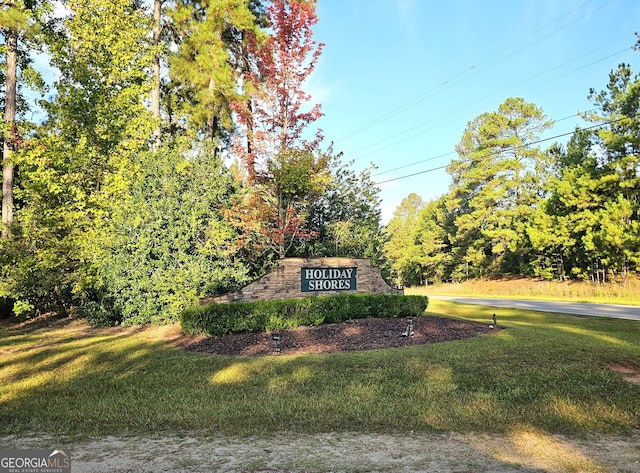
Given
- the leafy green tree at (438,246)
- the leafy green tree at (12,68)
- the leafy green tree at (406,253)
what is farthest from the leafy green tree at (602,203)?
the leafy green tree at (12,68)

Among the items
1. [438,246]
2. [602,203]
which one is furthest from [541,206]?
[438,246]

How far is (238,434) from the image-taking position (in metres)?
3.75

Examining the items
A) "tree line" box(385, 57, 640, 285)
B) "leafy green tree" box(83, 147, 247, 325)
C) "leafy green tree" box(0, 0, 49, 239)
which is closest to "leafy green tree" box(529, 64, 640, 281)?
"tree line" box(385, 57, 640, 285)

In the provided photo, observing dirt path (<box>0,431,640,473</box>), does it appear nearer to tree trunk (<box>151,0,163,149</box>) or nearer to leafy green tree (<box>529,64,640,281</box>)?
tree trunk (<box>151,0,163,149</box>)

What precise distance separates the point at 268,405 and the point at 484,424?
224cm

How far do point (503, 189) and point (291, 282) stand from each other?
26477mm

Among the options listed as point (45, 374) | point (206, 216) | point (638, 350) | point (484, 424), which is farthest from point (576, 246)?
point (45, 374)

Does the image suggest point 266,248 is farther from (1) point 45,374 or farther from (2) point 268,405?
(2) point 268,405

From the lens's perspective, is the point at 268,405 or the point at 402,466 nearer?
the point at 402,466

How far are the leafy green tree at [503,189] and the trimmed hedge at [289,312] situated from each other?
22923 mm

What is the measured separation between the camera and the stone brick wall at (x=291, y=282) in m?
10.3

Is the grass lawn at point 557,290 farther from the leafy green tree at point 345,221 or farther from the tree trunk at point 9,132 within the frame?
the tree trunk at point 9,132

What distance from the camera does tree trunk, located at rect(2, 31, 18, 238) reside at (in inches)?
526

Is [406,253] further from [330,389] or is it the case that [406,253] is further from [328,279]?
[330,389]
